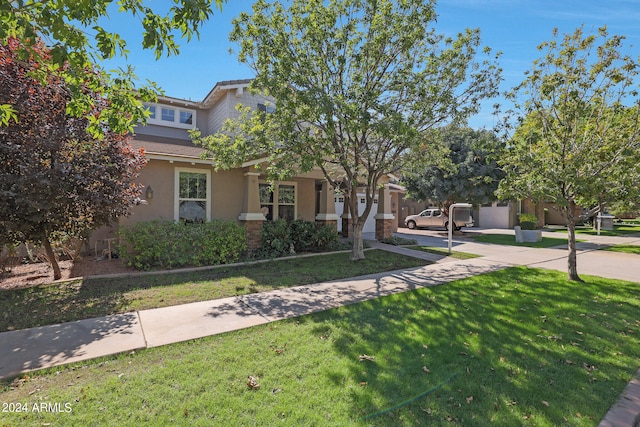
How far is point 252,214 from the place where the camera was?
10.4 m

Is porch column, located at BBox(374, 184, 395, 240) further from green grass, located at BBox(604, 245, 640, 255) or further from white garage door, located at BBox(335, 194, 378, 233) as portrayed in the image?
green grass, located at BBox(604, 245, 640, 255)

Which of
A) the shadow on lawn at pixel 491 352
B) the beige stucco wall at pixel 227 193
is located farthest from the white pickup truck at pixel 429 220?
the shadow on lawn at pixel 491 352

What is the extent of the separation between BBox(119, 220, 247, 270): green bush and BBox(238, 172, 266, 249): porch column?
806 mm

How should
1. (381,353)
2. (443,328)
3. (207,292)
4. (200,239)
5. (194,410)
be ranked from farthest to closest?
(200,239), (207,292), (443,328), (381,353), (194,410)

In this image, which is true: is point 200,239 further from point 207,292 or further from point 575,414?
point 575,414

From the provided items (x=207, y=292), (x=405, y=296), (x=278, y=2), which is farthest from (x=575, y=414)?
(x=278, y=2)

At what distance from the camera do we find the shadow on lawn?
9.65 feet

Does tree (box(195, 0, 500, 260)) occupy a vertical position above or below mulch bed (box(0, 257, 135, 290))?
above

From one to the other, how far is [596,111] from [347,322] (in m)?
7.51

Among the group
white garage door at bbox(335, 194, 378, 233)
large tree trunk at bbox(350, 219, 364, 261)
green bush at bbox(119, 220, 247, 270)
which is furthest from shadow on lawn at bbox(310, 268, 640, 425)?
white garage door at bbox(335, 194, 378, 233)

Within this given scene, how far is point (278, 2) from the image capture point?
8055 mm

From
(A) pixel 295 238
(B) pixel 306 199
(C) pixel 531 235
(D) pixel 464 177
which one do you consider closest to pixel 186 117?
(B) pixel 306 199

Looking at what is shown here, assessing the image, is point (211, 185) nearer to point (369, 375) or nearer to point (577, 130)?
point (369, 375)

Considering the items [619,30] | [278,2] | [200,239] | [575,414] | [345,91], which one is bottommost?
[575,414]
